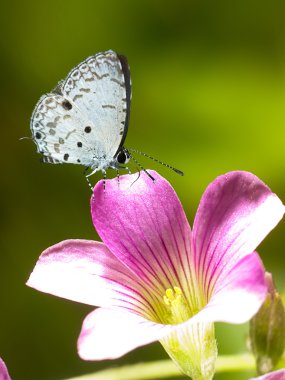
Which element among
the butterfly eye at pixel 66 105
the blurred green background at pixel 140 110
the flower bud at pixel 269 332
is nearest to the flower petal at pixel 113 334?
the flower bud at pixel 269 332

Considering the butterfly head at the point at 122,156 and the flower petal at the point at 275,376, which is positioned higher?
the butterfly head at the point at 122,156

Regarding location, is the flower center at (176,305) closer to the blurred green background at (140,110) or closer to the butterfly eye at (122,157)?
the butterfly eye at (122,157)

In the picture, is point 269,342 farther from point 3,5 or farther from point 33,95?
point 3,5

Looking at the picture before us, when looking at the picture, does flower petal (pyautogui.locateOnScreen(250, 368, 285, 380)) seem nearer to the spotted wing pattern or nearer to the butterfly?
the butterfly

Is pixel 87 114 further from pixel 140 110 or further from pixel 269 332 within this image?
pixel 140 110

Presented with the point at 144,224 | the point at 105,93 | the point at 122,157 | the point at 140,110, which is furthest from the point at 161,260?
the point at 140,110

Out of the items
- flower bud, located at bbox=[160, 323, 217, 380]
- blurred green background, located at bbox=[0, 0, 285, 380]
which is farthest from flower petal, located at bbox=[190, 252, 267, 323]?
blurred green background, located at bbox=[0, 0, 285, 380]

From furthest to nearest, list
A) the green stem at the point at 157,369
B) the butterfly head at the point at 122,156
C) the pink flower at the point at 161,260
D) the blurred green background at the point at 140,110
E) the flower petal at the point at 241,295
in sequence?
the blurred green background at the point at 140,110
the green stem at the point at 157,369
the butterfly head at the point at 122,156
the pink flower at the point at 161,260
the flower petal at the point at 241,295

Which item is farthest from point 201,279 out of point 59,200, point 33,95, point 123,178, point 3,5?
point 3,5
